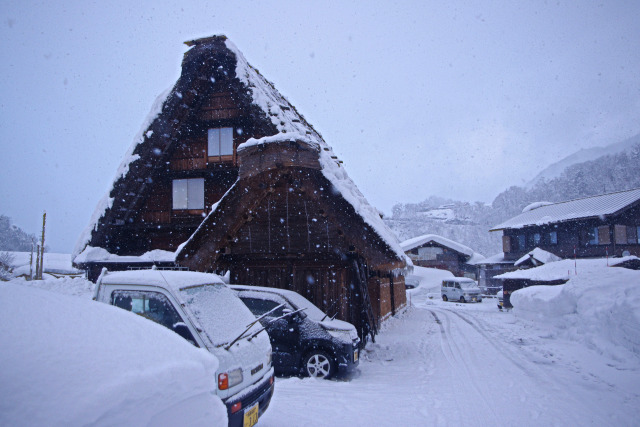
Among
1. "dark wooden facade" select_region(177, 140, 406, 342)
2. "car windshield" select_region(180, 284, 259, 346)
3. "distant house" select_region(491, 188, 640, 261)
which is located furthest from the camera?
"distant house" select_region(491, 188, 640, 261)

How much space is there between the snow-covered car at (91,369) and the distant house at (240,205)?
5.73 m

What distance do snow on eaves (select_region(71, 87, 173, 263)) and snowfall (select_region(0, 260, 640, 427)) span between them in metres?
3.05

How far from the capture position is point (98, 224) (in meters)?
12.4

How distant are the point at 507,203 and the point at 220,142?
105 metres

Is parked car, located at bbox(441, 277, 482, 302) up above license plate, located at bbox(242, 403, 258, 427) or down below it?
below

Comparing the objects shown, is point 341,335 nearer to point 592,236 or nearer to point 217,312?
point 217,312

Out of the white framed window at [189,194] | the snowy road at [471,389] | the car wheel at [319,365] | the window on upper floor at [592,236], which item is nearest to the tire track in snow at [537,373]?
the snowy road at [471,389]

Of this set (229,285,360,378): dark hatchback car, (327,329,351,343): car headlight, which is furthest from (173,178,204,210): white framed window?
(327,329,351,343): car headlight

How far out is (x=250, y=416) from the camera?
140 inches

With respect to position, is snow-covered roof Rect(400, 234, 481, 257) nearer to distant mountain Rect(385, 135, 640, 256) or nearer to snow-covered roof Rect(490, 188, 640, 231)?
snow-covered roof Rect(490, 188, 640, 231)

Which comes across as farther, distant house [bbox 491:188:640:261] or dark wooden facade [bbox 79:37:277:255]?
distant house [bbox 491:188:640:261]

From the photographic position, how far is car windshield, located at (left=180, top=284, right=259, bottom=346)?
12.6ft

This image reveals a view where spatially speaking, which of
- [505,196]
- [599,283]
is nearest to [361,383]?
[599,283]

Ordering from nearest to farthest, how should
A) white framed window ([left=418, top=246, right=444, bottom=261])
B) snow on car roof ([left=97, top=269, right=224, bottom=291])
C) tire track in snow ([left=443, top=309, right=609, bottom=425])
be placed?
snow on car roof ([left=97, top=269, right=224, bottom=291]) < tire track in snow ([left=443, top=309, right=609, bottom=425]) < white framed window ([left=418, top=246, right=444, bottom=261])
